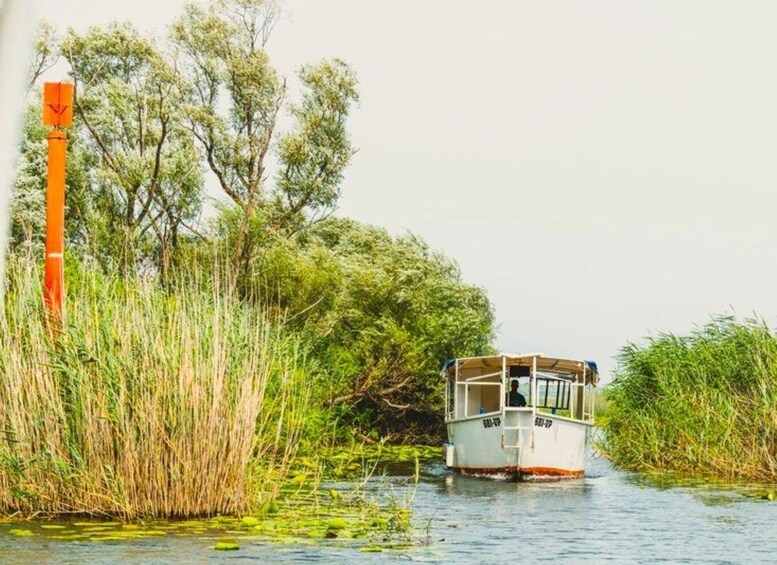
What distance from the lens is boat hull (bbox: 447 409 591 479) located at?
26859mm

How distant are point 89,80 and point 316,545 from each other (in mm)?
38100

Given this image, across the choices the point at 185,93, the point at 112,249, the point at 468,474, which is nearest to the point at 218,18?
the point at 185,93

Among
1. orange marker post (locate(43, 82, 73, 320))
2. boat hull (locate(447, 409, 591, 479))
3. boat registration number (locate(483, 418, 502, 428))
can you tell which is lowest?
boat hull (locate(447, 409, 591, 479))

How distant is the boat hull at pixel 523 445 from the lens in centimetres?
2686

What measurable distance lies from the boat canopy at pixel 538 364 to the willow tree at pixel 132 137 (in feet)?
40.2

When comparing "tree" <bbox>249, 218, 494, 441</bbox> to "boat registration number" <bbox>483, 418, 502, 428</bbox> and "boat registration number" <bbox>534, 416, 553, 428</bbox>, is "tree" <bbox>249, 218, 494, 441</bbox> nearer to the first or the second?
"boat registration number" <bbox>483, 418, 502, 428</bbox>

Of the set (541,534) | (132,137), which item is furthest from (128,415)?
(132,137)

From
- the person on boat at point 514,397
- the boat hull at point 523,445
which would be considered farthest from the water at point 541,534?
the person on boat at point 514,397

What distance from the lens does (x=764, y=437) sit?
24500 millimetres

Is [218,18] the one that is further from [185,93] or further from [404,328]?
[404,328]

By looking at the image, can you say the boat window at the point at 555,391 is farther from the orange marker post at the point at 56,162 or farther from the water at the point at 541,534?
the orange marker post at the point at 56,162

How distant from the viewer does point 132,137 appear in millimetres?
44969

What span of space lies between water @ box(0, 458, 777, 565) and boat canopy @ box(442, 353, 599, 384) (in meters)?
4.89

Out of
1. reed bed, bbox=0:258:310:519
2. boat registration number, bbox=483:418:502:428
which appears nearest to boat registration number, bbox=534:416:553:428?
boat registration number, bbox=483:418:502:428
